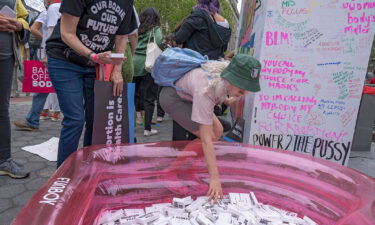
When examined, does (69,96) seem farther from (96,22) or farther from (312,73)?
(312,73)

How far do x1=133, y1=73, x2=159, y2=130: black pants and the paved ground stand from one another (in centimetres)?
31

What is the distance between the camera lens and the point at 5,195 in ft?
7.15

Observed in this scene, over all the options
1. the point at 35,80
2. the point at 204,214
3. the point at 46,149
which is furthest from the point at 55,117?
the point at 204,214

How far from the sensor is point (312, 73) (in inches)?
121

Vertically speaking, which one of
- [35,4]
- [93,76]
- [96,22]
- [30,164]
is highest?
[35,4]

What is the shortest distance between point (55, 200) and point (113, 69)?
42.2 inches

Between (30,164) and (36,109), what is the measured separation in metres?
1.29

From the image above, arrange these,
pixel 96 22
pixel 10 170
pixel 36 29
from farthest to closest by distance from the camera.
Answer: pixel 36 29 → pixel 10 170 → pixel 96 22

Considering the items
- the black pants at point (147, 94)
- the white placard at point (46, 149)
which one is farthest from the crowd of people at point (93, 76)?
the black pants at point (147, 94)

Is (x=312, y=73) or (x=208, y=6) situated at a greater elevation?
(x=208, y=6)

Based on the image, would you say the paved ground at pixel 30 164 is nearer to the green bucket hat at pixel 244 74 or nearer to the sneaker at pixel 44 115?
the sneaker at pixel 44 115

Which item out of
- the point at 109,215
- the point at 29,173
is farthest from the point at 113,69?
the point at 29,173

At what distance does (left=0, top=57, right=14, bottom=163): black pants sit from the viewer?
7.25 feet

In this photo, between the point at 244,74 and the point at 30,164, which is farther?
the point at 30,164
